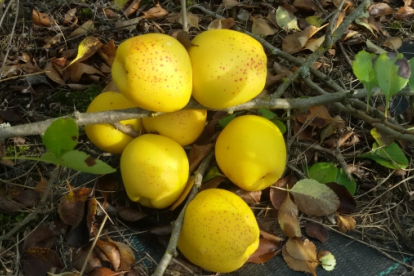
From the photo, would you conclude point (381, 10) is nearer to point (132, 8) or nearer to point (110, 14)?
point (132, 8)

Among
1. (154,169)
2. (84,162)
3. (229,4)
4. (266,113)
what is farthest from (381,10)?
(84,162)

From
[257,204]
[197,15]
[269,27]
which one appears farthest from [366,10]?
[257,204]

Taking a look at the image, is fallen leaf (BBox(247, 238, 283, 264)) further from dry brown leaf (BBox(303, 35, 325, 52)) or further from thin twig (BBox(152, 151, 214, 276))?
dry brown leaf (BBox(303, 35, 325, 52))

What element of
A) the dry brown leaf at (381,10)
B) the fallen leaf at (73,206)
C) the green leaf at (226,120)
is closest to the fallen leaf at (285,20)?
the dry brown leaf at (381,10)

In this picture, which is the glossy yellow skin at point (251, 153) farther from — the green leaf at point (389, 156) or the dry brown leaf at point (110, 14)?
the dry brown leaf at point (110, 14)

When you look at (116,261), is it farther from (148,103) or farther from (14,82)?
(14,82)

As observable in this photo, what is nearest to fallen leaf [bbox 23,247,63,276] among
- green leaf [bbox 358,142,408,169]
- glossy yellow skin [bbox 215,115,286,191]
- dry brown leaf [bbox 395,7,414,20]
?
glossy yellow skin [bbox 215,115,286,191]
